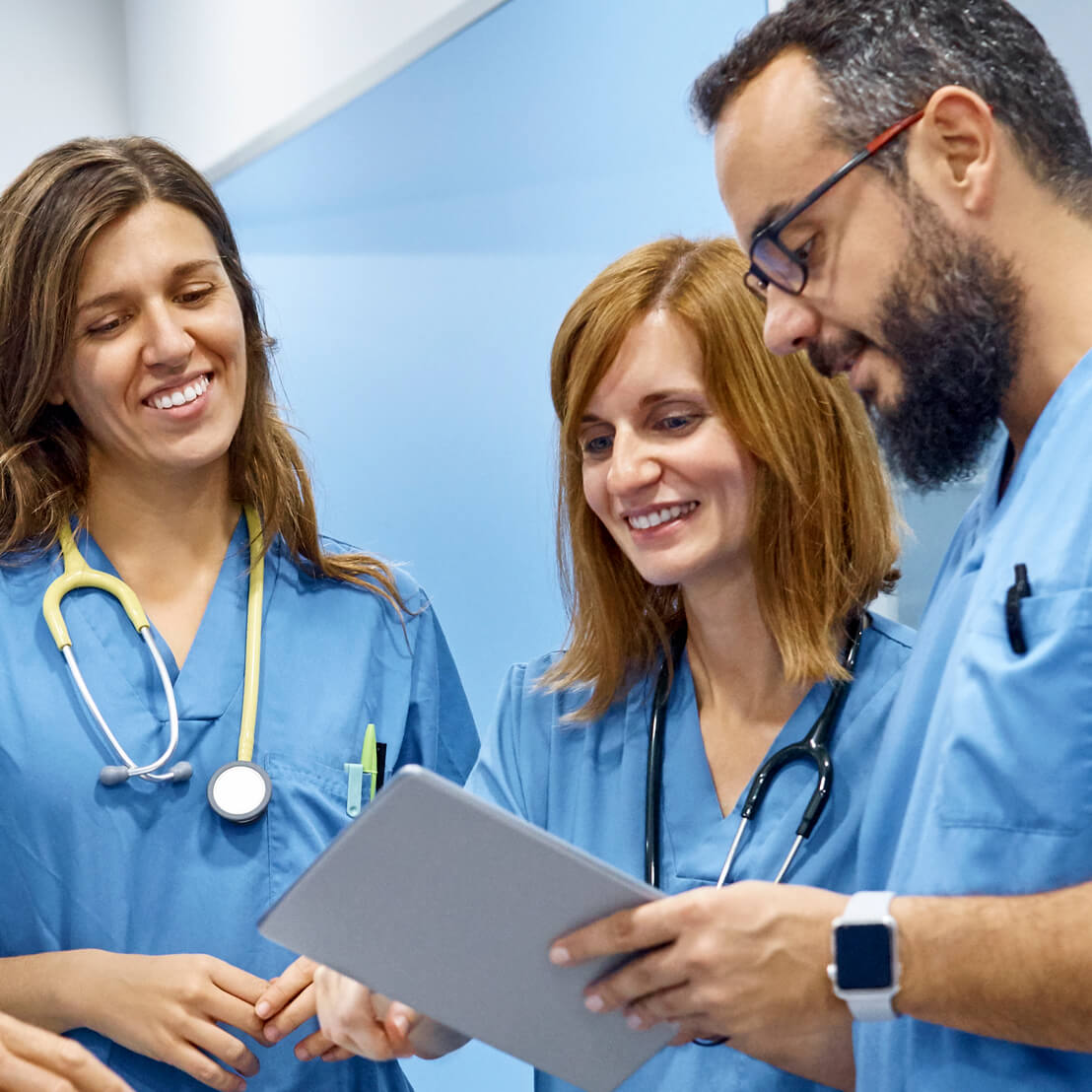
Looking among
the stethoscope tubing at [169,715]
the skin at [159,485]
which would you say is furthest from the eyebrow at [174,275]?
the stethoscope tubing at [169,715]

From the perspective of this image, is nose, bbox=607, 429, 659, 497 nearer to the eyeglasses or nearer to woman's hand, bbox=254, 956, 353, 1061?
the eyeglasses

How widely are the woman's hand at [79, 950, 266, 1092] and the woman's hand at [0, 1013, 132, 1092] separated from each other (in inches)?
3.5

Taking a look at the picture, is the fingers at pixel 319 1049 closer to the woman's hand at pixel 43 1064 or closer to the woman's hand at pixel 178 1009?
the woman's hand at pixel 178 1009

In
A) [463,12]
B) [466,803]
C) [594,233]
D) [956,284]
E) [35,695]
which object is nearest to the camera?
[466,803]

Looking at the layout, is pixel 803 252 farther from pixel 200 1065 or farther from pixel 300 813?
pixel 200 1065

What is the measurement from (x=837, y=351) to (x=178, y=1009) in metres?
0.88

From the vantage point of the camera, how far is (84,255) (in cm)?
146

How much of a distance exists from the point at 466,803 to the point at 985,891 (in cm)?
36

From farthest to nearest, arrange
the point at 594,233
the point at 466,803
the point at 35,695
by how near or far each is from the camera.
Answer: the point at 594,233 → the point at 35,695 → the point at 466,803

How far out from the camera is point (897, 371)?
41.4 inches

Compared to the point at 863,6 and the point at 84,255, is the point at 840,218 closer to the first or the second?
the point at 863,6

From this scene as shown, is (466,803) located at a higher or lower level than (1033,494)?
lower

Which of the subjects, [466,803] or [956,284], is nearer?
[466,803]

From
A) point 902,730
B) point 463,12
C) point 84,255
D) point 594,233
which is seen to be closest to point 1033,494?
point 902,730
